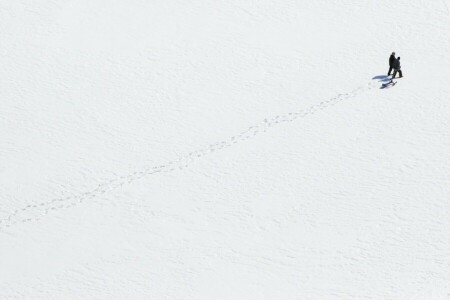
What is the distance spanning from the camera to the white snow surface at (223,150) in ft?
64.8

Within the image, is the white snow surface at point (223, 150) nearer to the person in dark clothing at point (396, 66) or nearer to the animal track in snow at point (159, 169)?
the animal track in snow at point (159, 169)

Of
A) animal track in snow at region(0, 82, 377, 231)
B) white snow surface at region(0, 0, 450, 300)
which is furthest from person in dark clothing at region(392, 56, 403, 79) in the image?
animal track in snow at region(0, 82, 377, 231)

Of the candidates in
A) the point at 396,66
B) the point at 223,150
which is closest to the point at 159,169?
the point at 223,150

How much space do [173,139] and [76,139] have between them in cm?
319

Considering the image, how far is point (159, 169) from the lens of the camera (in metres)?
23.5

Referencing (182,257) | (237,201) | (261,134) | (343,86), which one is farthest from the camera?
(343,86)

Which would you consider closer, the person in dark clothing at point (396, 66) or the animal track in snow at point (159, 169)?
the animal track in snow at point (159, 169)

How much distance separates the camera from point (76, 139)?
82.8ft

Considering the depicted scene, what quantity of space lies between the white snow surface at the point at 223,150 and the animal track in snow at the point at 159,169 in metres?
0.06

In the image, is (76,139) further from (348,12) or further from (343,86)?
(348,12)

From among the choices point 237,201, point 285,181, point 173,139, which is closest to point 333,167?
point 285,181

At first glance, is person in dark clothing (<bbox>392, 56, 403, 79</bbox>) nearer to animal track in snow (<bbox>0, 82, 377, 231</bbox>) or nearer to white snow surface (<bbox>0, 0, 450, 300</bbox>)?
white snow surface (<bbox>0, 0, 450, 300</bbox>)

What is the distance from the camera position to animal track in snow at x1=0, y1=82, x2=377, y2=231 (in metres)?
22.2

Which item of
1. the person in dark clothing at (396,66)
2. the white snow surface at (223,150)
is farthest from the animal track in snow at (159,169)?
the person in dark clothing at (396,66)
